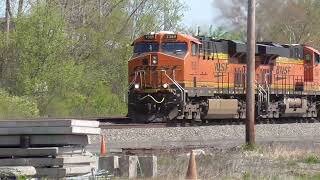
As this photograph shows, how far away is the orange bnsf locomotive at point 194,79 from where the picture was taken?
2422 cm

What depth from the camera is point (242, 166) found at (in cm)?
1209

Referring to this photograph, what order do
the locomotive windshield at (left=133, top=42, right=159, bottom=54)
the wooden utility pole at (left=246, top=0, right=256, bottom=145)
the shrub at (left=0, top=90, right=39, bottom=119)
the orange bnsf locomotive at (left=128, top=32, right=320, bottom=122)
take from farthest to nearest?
the shrub at (left=0, top=90, right=39, bottom=119), the locomotive windshield at (left=133, top=42, right=159, bottom=54), the orange bnsf locomotive at (left=128, top=32, right=320, bottom=122), the wooden utility pole at (left=246, top=0, right=256, bottom=145)

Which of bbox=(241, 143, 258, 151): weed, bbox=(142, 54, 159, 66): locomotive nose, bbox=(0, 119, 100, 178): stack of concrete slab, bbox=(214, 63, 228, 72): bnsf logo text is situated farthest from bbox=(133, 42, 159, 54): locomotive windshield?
bbox=(0, 119, 100, 178): stack of concrete slab

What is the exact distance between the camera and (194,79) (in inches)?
974

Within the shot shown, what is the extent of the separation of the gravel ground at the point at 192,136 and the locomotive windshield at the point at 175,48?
347 centimetres

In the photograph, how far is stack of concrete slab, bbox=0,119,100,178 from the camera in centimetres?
927

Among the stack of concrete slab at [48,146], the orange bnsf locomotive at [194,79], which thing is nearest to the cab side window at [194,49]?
the orange bnsf locomotive at [194,79]

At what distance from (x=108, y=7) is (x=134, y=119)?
18319 millimetres

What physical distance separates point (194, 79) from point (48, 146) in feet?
50.7

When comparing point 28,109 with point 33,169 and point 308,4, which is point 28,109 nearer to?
point 33,169

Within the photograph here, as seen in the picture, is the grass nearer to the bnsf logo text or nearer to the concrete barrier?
the concrete barrier

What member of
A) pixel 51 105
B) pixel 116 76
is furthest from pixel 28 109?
pixel 116 76

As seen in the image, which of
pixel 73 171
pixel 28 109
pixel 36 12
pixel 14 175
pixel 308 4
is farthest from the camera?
pixel 308 4

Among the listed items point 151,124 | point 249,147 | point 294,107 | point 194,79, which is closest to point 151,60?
point 194,79
